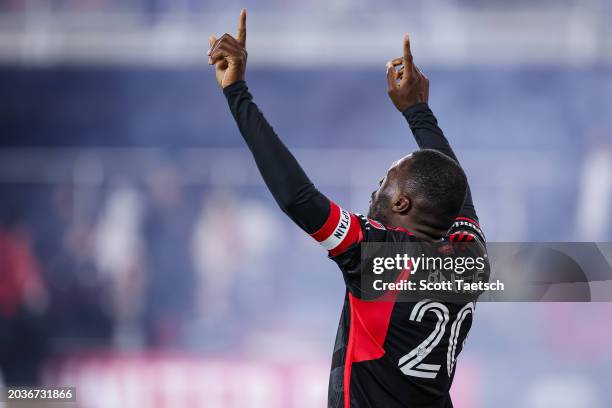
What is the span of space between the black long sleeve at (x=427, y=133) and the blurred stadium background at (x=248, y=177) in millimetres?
3650

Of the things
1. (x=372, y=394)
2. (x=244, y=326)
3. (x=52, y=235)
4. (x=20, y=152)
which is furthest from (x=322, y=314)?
(x=372, y=394)

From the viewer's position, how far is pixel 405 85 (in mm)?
2021

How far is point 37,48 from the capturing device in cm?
888

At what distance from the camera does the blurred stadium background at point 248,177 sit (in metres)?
6.23

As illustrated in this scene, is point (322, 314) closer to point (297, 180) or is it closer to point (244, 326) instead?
point (244, 326)

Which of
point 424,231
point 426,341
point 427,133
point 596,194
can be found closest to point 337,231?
point 424,231

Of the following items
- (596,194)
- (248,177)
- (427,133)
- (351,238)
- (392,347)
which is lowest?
(392,347)

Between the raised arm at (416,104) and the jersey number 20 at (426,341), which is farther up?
the raised arm at (416,104)

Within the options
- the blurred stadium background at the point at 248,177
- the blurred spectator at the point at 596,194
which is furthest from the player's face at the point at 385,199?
the blurred spectator at the point at 596,194

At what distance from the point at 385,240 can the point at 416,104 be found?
54 centimetres

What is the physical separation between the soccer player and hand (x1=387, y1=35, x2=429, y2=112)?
0.14 m

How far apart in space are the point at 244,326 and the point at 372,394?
534 centimetres

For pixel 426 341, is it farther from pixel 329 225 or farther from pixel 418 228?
pixel 329 225

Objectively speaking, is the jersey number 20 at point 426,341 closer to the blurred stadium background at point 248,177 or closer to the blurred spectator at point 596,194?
the blurred stadium background at point 248,177
